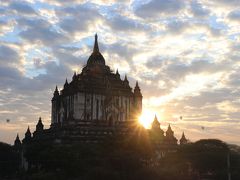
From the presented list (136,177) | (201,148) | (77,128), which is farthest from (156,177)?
(77,128)

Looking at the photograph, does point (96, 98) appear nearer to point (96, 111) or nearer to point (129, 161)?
point (96, 111)

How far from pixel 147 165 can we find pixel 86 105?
19.5 m

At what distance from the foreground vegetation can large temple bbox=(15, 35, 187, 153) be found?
5.49m

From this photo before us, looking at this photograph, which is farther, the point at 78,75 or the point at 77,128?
the point at 78,75

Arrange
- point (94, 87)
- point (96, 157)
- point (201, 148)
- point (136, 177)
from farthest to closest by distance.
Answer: point (94, 87), point (201, 148), point (96, 157), point (136, 177)

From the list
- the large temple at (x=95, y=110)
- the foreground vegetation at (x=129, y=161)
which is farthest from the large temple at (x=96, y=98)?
the foreground vegetation at (x=129, y=161)

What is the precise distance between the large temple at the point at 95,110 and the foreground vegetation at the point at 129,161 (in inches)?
216

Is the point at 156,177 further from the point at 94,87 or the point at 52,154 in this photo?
the point at 94,87

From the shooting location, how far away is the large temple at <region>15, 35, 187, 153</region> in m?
74.0

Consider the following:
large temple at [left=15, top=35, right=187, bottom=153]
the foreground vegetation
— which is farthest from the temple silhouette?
the foreground vegetation

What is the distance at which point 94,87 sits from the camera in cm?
7938

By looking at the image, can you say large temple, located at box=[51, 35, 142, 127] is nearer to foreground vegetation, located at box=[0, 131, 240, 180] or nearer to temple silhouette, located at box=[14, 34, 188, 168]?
temple silhouette, located at box=[14, 34, 188, 168]

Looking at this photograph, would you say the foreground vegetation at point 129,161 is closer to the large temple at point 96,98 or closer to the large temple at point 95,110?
the large temple at point 95,110

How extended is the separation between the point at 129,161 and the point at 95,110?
2019 cm
